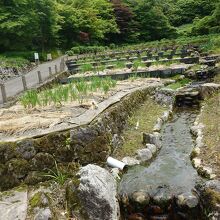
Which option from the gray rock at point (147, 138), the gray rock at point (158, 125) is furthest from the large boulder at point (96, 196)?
the gray rock at point (158, 125)

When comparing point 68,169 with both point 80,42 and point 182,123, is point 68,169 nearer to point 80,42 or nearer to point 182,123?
point 182,123

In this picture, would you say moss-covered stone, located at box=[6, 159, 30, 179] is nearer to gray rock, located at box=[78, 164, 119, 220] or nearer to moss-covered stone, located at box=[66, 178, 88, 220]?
moss-covered stone, located at box=[66, 178, 88, 220]

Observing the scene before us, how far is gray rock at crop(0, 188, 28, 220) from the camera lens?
363 cm

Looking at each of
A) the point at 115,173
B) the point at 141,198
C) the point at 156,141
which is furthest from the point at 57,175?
the point at 156,141

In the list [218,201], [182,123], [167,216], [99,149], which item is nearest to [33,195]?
[99,149]

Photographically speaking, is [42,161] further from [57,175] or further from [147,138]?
[147,138]

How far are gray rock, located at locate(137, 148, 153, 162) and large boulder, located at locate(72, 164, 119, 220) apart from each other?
152 cm

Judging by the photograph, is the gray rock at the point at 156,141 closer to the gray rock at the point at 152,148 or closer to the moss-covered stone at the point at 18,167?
the gray rock at the point at 152,148

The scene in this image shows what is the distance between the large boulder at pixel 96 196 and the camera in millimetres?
3797

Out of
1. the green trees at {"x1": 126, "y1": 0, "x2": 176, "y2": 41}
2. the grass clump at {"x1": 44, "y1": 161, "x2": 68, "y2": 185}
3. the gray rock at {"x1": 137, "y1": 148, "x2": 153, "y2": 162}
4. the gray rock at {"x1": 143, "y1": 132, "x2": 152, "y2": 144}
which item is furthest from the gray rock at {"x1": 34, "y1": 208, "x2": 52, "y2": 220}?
the green trees at {"x1": 126, "y1": 0, "x2": 176, "y2": 41}

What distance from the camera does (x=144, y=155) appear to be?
18.0 ft

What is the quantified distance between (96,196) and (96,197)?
0.5 inches

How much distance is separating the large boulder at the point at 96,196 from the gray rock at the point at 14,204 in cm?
70

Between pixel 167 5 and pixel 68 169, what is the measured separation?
130ft
